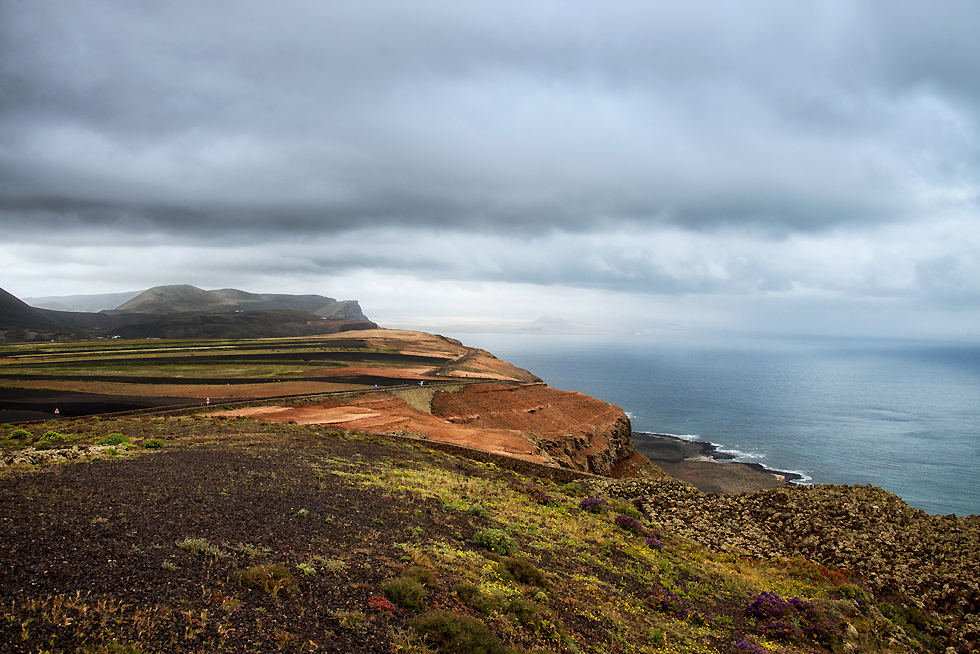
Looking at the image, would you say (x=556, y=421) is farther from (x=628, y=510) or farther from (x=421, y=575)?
(x=421, y=575)

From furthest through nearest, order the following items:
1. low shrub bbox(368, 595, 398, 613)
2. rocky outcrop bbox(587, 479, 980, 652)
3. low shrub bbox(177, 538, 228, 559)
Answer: rocky outcrop bbox(587, 479, 980, 652) → low shrub bbox(177, 538, 228, 559) → low shrub bbox(368, 595, 398, 613)

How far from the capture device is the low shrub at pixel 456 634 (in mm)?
8195

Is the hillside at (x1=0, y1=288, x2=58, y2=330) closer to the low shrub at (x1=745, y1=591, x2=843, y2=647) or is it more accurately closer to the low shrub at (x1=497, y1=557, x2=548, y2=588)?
the low shrub at (x1=497, y1=557, x2=548, y2=588)

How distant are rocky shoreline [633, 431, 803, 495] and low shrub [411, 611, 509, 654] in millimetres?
51278

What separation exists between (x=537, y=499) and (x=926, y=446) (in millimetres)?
92395

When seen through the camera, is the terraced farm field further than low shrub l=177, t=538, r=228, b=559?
Yes

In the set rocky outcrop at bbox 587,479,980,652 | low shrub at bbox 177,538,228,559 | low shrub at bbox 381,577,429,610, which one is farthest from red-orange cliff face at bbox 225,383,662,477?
low shrub at bbox 177,538,228,559

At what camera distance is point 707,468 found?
65.1 meters

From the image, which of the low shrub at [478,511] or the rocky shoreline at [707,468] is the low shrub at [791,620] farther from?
the rocky shoreline at [707,468]

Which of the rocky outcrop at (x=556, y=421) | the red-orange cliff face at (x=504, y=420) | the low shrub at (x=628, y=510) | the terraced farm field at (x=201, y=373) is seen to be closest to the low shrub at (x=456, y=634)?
the low shrub at (x=628, y=510)

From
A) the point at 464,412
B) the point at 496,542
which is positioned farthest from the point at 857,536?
the point at 464,412

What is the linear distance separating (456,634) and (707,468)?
218ft

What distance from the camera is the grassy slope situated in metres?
7.59

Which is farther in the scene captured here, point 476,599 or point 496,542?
point 496,542
